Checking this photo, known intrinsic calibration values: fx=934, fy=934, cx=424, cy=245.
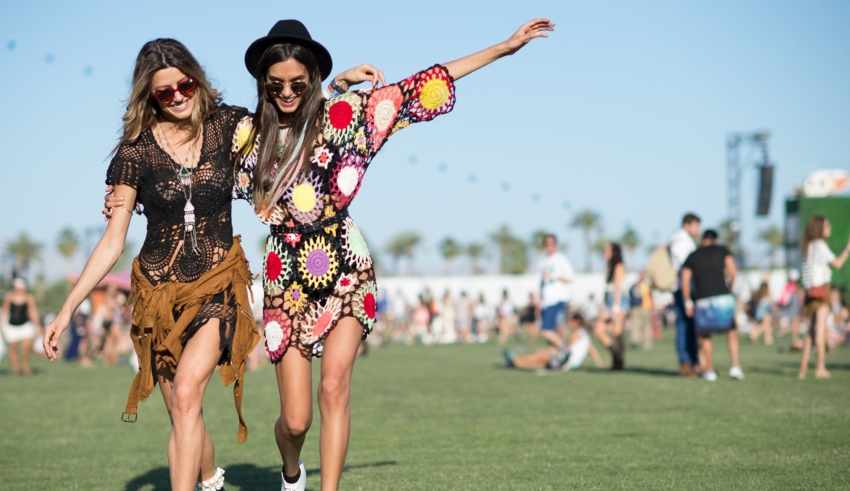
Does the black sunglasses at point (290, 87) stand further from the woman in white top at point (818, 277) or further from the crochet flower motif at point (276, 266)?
the woman in white top at point (818, 277)

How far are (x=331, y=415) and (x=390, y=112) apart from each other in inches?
57.6

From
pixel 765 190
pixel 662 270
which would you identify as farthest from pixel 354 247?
pixel 765 190

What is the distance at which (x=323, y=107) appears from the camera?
443 centimetres

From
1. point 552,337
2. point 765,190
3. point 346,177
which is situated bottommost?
point 552,337

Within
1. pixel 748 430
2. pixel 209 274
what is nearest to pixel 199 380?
pixel 209 274

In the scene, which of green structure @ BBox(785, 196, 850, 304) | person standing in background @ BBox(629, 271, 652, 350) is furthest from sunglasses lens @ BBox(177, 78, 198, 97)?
green structure @ BBox(785, 196, 850, 304)

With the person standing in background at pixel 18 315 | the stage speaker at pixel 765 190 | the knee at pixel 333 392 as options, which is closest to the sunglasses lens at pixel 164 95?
the knee at pixel 333 392

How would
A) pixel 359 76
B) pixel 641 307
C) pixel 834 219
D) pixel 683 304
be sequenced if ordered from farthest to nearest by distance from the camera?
pixel 834 219 < pixel 641 307 < pixel 683 304 < pixel 359 76

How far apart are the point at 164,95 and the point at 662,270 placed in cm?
1202

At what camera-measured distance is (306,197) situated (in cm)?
435

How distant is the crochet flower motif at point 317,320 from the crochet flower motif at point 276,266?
19 cm

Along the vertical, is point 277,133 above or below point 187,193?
above

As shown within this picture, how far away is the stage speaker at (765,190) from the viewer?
132 feet

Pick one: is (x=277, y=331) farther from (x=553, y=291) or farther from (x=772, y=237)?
(x=772, y=237)
